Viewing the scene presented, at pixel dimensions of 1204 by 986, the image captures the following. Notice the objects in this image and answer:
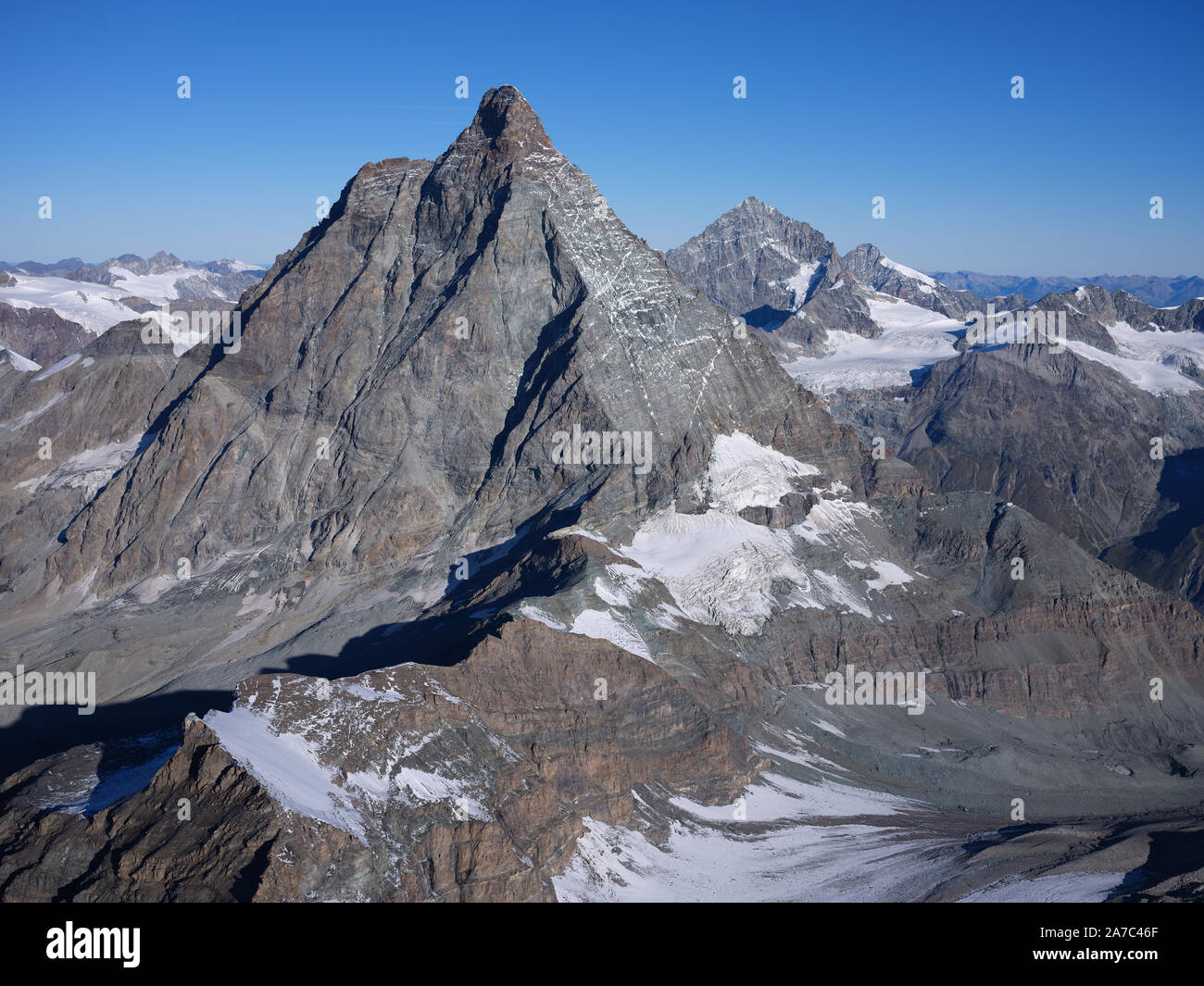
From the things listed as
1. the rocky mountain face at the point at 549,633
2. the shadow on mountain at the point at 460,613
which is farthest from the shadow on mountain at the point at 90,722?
the shadow on mountain at the point at 460,613

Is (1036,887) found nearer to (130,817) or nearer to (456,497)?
(130,817)

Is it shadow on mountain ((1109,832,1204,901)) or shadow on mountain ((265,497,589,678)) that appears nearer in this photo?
shadow on mountain ((1109,832,1204,901))

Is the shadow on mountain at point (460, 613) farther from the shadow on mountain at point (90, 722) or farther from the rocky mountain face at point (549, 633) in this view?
the shadow on mountain at point (90, 722)

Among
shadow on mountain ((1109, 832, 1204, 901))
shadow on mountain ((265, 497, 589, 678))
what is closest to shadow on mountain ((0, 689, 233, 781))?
shadow on mountain ((265, 497, 589, 678))

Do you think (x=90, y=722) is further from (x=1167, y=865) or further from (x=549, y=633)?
(x=1167, y=865)

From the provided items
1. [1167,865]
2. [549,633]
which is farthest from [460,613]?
[1167,865]

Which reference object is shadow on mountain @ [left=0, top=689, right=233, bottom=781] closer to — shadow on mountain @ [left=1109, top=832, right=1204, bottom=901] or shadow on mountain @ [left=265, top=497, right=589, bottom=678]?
shadow on mountain @ [left=265, top=497, right=589, bottom=678]
